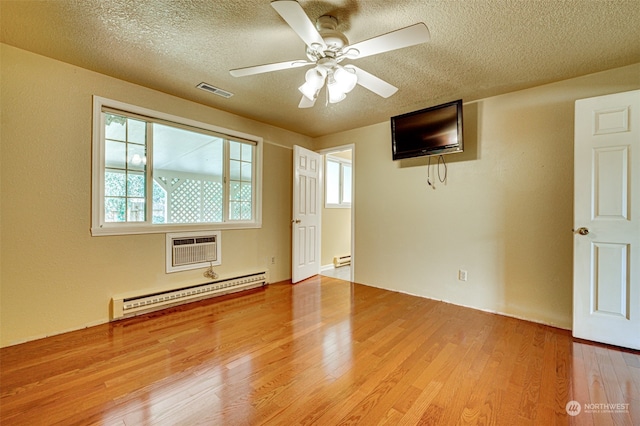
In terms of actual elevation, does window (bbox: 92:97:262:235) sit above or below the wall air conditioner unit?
above

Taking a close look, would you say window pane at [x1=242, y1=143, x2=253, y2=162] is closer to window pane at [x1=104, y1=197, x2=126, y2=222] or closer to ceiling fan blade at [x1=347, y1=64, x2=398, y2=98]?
window pane at [x1=104, y1=197, x2=126, y2=222]

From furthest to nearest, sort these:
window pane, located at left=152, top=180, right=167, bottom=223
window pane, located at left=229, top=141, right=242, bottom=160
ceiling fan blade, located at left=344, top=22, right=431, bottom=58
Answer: window pane, located at left=229, top=141, right=242, bottom=160 → window pane, located at left=152, top=180, right=167, bottom=223 → ceiling fan blade, located at left=344, top=22, right=431, bottom=58

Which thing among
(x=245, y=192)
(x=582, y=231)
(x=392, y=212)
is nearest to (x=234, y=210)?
(x=245, y=192)

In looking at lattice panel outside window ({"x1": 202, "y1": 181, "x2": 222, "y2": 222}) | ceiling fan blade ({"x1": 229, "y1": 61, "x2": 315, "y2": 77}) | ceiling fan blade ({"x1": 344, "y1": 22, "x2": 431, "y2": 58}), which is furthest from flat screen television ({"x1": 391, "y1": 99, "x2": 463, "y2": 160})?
lattice panel outside window ({"x1": 202, "y1": 181, "x2": 222, "y2": 222})

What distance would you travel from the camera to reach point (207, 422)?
4.64 ft

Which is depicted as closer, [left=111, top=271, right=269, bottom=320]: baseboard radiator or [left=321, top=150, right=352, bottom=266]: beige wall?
[left=111, top=271, right=269, bottom=320]: baseboard radiator

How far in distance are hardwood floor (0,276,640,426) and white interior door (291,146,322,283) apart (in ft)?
4.64

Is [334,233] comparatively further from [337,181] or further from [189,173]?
[189,173]

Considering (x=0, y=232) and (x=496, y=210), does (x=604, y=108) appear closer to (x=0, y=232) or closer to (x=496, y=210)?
(x=496, y=210)

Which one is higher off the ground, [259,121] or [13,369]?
[259,121]

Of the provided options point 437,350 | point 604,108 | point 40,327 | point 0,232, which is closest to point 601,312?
point 437,350

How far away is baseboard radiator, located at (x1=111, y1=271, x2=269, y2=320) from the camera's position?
269 cm

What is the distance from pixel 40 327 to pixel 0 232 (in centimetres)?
85

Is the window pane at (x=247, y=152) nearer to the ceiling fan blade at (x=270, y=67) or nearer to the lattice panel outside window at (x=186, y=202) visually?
the lattice panel outside window at (x=186, y=202)
